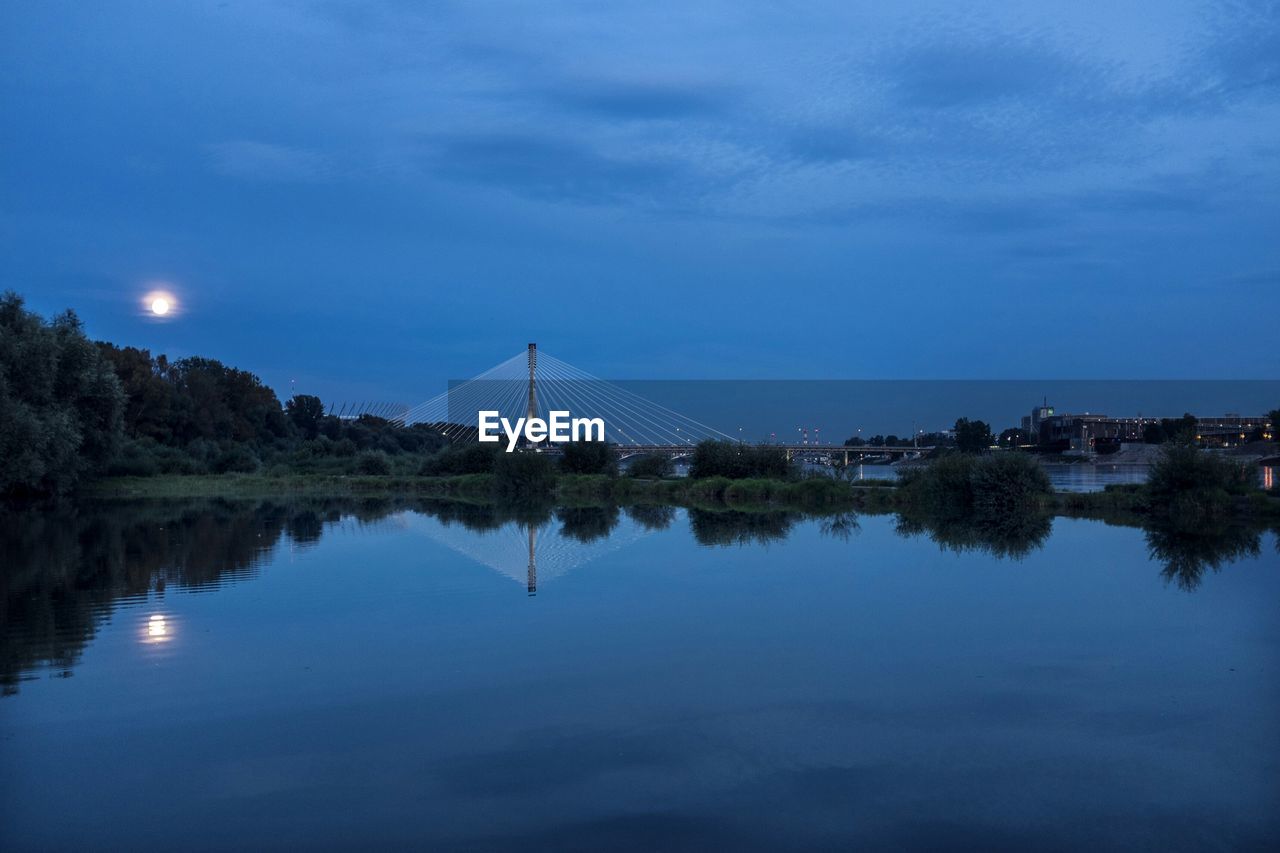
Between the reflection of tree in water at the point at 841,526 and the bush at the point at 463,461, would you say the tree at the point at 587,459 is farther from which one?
the reflection of tree in water at the point at 841,526

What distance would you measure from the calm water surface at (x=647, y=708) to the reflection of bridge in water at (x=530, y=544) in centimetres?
96

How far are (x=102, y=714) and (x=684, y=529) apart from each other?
16588 millimetres

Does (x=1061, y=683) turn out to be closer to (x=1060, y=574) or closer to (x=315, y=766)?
(x=315, y=766)

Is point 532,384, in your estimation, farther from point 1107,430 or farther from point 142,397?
point 1107,430

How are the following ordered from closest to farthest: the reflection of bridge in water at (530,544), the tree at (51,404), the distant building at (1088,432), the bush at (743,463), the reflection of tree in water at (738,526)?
the reflection of bridge in water at (530,544)
the reflection of tree in water at (738,526)
the tree at (51,404)
the bush at (743,463)
the distant building at (1088,432)

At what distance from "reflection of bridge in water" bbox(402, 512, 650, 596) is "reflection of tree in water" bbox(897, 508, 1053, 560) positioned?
19.7ft

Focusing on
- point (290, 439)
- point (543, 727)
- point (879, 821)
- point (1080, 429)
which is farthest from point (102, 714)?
point (1080, 429)

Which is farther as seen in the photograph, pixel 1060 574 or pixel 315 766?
pixel 1060 574

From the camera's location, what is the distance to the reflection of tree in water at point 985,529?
→ 18156 millimetres

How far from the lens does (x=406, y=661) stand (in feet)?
29.7

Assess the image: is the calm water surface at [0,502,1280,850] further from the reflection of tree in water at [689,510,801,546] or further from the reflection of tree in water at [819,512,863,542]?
the reflection of tree in water at [819,512,863,542]

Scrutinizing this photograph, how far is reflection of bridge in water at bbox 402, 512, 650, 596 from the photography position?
16.3 metres

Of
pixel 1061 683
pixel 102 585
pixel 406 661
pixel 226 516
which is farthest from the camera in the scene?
pixel 226 516

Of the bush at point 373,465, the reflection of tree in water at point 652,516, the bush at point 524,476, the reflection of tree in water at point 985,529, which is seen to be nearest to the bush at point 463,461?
the bush at point 373,465
